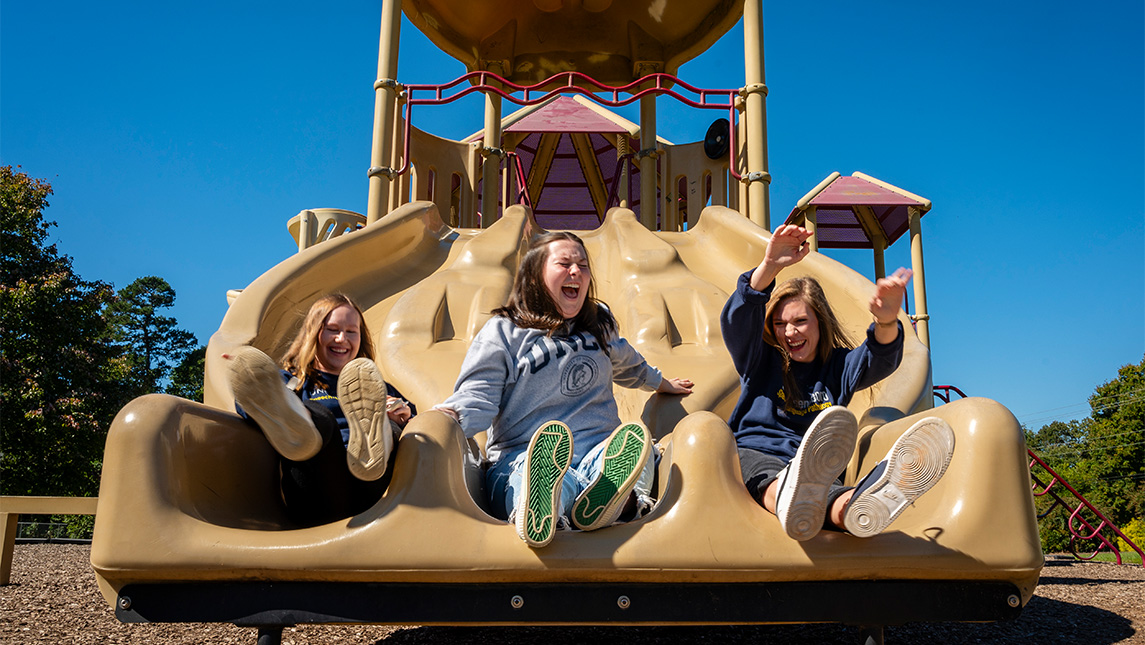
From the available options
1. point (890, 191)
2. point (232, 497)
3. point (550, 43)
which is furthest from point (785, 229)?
point (890, 191)

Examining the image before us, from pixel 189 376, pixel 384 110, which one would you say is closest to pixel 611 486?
pixel 384 110

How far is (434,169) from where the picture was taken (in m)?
6.29

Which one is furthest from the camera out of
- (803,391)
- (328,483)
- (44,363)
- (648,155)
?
(44,363)

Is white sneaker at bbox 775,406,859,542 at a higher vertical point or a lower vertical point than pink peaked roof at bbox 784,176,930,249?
lower

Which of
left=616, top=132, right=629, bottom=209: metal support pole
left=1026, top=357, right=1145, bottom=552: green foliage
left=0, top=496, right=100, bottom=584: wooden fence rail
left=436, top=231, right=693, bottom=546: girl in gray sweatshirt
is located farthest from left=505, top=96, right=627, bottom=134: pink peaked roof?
left=1026, top=357, right=1145, bottom=552: green foliage

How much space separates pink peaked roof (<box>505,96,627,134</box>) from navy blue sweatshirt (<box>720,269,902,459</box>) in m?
7.02

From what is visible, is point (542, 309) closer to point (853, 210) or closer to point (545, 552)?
point (545, 552)

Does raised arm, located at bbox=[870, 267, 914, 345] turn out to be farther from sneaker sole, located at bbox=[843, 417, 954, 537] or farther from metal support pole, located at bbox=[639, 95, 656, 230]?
metal support pole, located at bbox=[639, 95, 656, 230]

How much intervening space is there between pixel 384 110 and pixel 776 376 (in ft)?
11.7

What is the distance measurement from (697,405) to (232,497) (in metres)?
1.67

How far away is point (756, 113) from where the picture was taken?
5215 millimetres

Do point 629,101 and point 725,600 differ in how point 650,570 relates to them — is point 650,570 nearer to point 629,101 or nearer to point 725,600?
point 725,600

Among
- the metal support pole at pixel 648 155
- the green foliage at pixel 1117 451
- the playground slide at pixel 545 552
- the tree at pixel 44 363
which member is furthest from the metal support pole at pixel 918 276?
the green foliage at pixel 1117 451

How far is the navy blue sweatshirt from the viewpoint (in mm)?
2191
